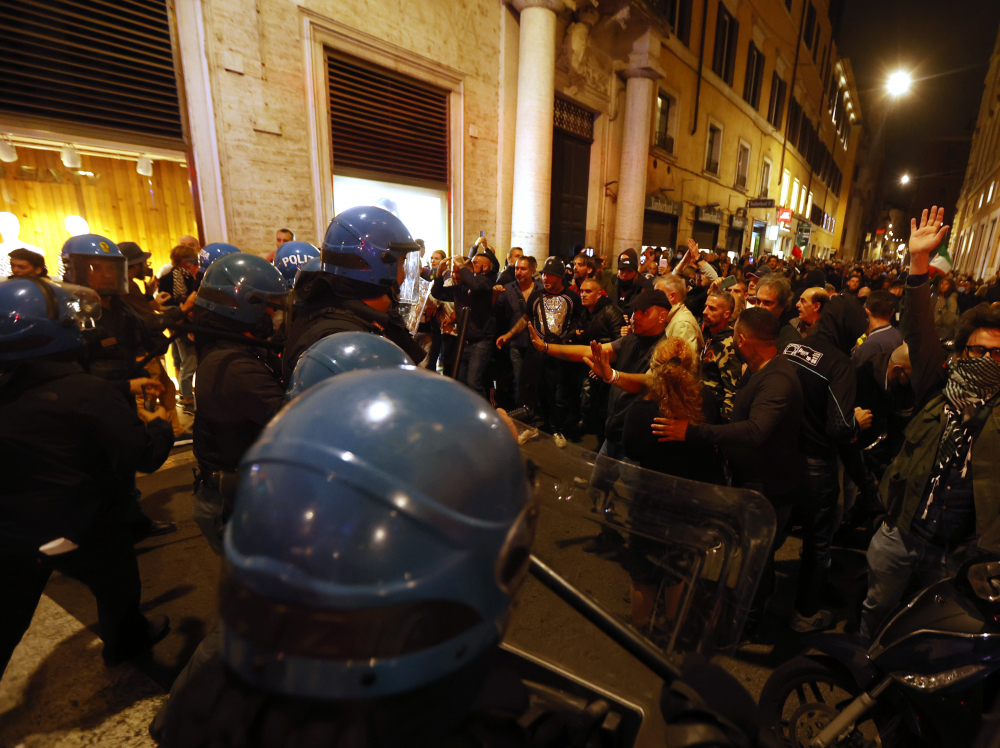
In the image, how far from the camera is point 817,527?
9.30 feet

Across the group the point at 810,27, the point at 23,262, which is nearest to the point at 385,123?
the point at 23,262

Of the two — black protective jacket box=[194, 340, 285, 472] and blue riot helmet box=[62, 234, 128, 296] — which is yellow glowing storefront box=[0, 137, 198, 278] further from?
black protective jacket box=[194, 340, 285, 472]

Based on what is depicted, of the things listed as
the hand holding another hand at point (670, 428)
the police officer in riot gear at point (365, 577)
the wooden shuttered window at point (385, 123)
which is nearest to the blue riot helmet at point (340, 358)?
the police officer in riot gear at point (365, 577)

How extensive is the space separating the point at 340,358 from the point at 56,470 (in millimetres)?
1421

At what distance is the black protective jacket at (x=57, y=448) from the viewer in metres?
1.91

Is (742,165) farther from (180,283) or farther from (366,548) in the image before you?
(366,548)

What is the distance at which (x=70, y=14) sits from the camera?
18.4 ft

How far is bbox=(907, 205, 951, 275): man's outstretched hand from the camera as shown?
2.80 m

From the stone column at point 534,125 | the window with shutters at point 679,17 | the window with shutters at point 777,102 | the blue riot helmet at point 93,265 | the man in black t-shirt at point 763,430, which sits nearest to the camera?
the man in black t-shirt at point 763,430

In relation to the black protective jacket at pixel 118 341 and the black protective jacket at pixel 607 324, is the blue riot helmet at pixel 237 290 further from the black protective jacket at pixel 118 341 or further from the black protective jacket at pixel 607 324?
the black protective jacket at pixel 607 324

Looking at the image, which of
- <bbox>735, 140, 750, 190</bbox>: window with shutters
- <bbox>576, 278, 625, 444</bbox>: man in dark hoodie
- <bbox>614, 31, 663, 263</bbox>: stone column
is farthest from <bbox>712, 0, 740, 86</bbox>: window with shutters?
<bbox>576, 278, 625, 444</bbox>: man in dark hoodie

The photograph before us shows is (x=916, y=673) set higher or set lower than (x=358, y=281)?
lower

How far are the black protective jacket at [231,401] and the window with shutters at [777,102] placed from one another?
26.6 meters

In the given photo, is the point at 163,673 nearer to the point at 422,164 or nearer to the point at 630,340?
the point at 630,340
